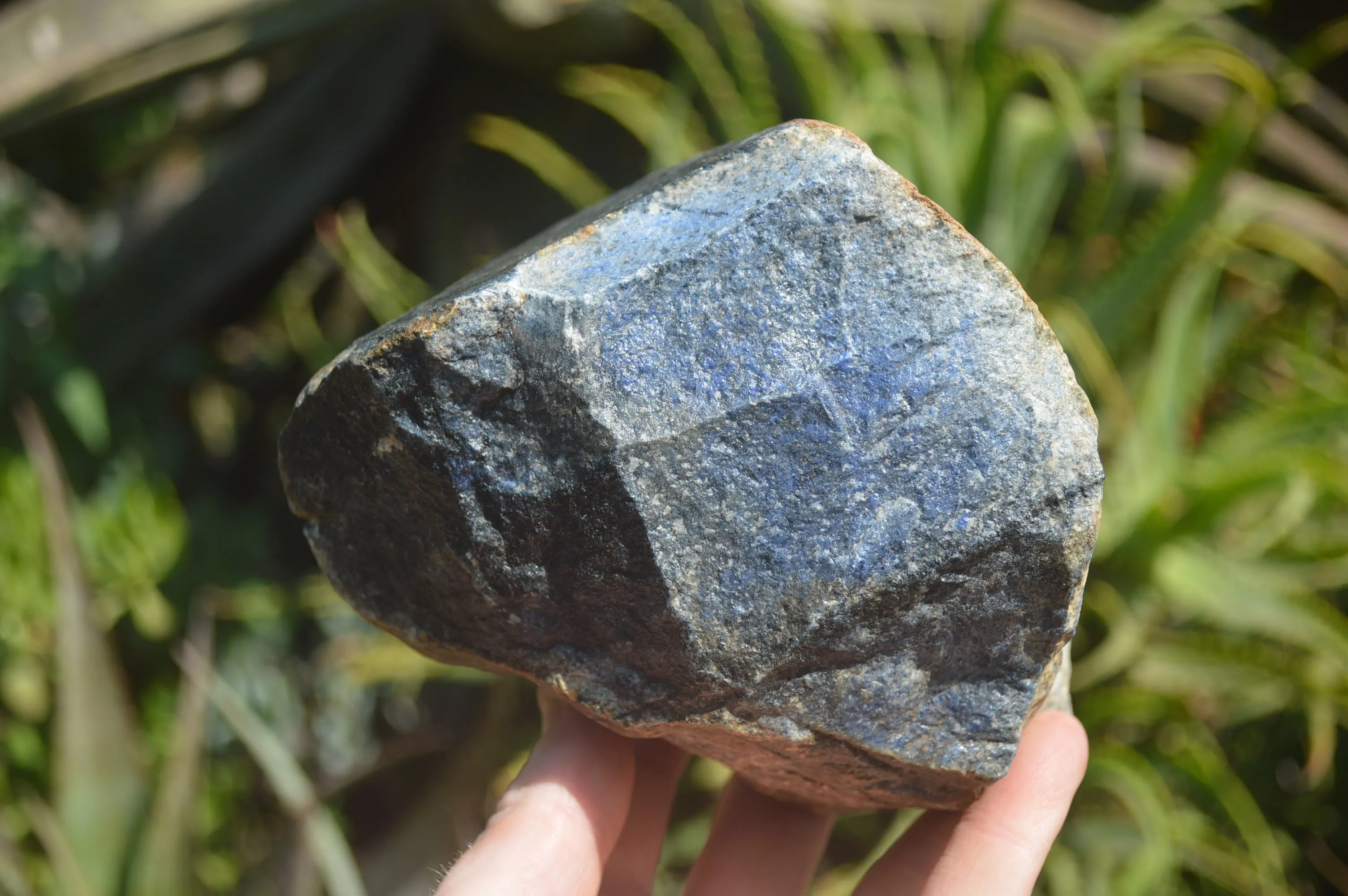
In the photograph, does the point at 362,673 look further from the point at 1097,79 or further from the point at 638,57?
the point at 1097,79

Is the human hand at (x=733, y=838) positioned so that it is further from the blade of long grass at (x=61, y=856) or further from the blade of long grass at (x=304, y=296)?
the blade of long grass at (x=304, y=296)

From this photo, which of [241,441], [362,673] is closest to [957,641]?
[362,673]

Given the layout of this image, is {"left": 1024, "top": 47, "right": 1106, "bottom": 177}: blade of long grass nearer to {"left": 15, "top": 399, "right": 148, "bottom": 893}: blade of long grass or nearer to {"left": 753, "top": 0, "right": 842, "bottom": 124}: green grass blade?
{"left": 753, "top": 0, "right": 842, "bottom": 124}: green grass blade

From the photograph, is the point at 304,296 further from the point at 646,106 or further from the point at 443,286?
the point at 646,106

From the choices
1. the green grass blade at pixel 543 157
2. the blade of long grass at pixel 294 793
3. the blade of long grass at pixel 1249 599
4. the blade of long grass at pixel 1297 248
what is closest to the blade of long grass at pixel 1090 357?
the blade of long grass at pixel 1249 599

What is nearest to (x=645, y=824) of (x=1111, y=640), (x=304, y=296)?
(x=1111, y=640)
